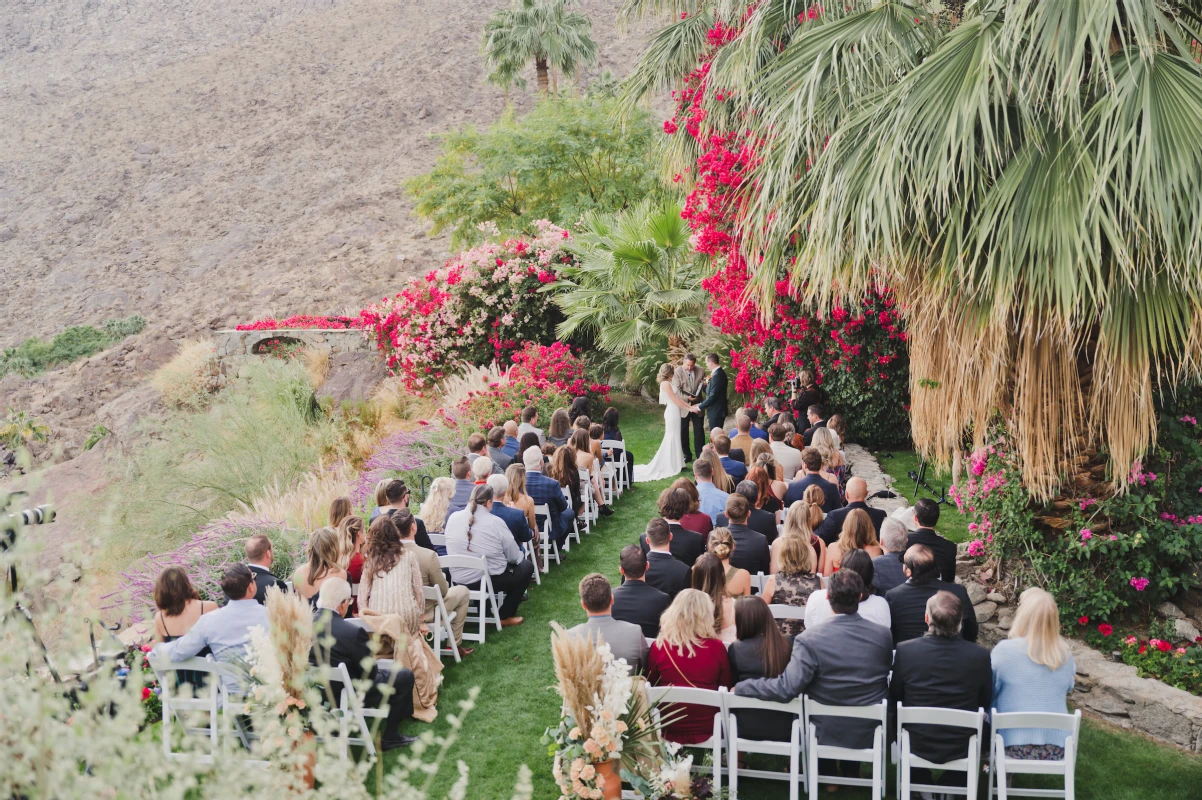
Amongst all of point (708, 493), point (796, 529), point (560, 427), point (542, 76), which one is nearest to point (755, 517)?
point (708, 493)

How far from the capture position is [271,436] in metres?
14.1

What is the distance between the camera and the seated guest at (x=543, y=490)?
29.3 ft

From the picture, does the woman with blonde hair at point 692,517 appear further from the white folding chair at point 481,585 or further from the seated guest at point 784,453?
the seated guest at point 784,453

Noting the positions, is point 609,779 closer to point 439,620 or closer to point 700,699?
point 700,699

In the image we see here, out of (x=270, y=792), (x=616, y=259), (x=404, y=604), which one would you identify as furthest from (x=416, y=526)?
(x=616, y=259)

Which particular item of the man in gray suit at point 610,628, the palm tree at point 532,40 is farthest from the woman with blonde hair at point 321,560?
the palm tree at point 532,40

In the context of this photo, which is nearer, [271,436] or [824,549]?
[824,549]

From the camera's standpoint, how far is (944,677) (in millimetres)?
4820

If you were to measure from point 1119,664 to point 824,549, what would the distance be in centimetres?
213

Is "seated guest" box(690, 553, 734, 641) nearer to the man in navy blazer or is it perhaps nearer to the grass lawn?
the grass lawn

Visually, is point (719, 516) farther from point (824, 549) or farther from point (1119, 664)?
point (1119, 664)

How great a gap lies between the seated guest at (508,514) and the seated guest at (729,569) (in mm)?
2120

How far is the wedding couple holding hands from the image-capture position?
12625 millimetres

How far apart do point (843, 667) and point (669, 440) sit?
7.89m
